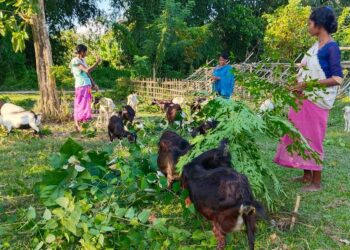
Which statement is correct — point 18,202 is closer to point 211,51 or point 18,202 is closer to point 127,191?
point 127,191

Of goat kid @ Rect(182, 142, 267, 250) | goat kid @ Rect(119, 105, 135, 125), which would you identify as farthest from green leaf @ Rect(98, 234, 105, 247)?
goat kid @ Rect(119, 105, 135, 125)

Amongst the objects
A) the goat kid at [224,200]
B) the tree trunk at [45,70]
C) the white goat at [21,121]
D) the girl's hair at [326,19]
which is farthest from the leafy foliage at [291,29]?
the goat kid at [224,200]

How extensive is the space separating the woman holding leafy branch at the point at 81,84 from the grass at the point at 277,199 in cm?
92

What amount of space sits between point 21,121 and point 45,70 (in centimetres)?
232

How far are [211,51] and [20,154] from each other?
1623 centimetres

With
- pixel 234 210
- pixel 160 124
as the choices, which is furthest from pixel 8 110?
pixel 234 210

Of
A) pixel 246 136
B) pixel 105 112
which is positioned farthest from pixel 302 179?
pixel 105 112

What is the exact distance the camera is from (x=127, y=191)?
371 cm

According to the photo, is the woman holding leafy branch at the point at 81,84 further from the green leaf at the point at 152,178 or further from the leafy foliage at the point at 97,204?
the green leaf at the point at 152,178

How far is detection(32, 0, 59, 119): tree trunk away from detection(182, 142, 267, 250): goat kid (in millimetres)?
6993

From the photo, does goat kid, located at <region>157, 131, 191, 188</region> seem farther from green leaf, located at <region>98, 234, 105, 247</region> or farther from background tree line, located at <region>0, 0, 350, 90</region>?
background tree line, located at <region>0, 0, 350, 90</region>

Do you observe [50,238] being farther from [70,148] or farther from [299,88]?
[299,88]

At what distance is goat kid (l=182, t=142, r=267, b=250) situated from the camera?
100.0 inches

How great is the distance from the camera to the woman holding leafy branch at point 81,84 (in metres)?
7.59
